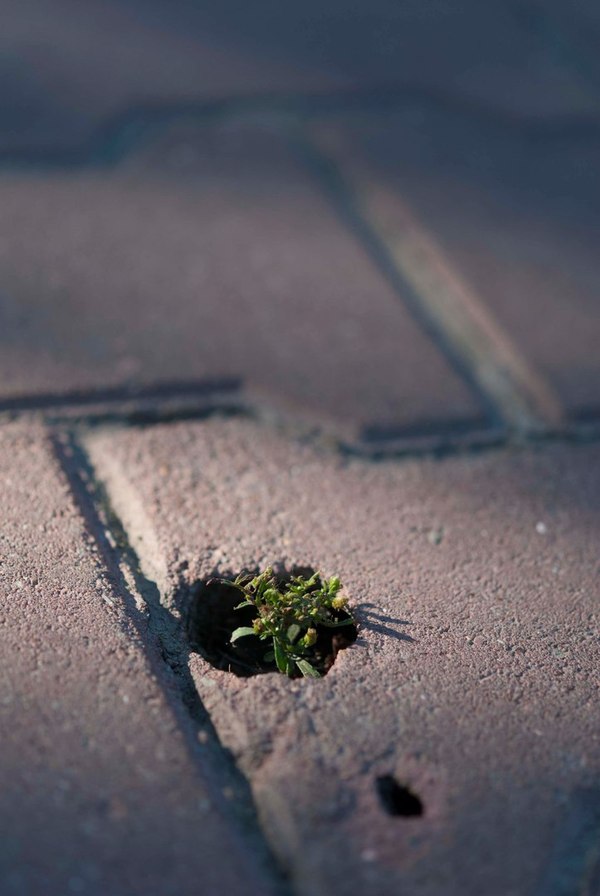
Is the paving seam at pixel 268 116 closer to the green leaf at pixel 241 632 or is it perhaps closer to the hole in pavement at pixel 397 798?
the green leaf at pixel 241 632

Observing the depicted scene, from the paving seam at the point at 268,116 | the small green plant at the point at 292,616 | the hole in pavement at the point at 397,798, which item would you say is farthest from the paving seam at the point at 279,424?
the paving seam at the point at 268,116

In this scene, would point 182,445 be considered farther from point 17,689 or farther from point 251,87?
point 251,87

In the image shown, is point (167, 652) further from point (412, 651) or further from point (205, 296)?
point (205, 296)

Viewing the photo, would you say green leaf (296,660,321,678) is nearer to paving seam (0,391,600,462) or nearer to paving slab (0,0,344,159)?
paving seam (0,391,600,462)

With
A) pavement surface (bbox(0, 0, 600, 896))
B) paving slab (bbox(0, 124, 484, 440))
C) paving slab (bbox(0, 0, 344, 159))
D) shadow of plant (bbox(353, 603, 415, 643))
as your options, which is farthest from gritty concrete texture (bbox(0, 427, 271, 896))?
paving slab (bbox(0, 0, 344, 159))

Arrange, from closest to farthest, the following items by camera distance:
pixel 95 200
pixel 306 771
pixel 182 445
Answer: pixel 306 771, pixel 182 445, pixel 95 200

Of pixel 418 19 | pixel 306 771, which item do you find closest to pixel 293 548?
pixel 306 771
